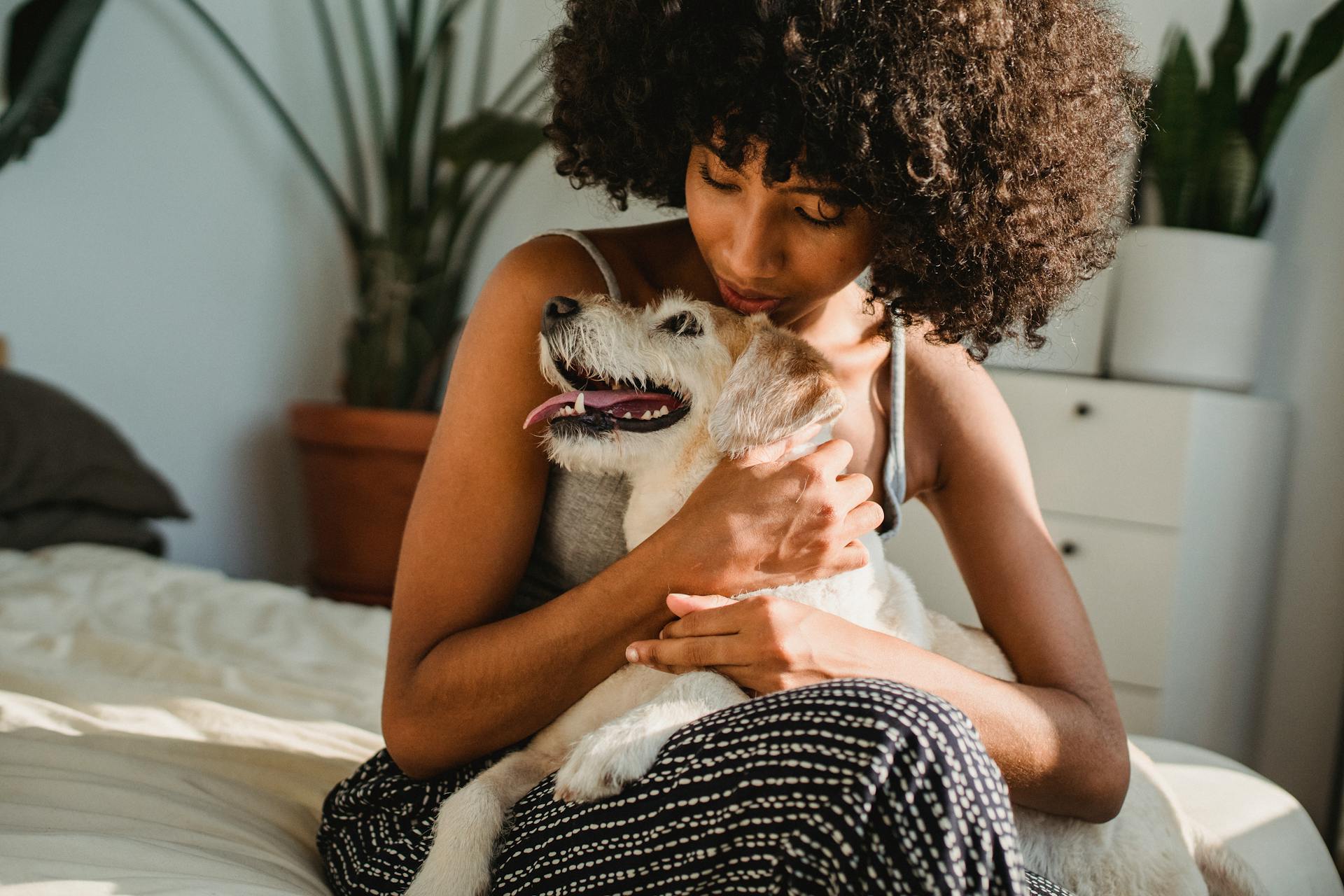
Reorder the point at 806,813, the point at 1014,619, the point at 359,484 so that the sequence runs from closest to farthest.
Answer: the point at 806,813, the point at 1014,619, the point at 359,484

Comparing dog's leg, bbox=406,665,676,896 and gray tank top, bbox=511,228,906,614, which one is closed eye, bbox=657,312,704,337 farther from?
dog's leg, bbox=406,665,676,896

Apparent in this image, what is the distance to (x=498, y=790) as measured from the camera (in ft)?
3.37

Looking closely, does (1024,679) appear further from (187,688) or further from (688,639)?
(187,688)

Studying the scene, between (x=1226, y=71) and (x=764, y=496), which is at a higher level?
(x=1226, y=71)

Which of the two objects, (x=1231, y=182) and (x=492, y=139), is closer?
(x=1231, y=182)

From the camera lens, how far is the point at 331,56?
10.4 feet

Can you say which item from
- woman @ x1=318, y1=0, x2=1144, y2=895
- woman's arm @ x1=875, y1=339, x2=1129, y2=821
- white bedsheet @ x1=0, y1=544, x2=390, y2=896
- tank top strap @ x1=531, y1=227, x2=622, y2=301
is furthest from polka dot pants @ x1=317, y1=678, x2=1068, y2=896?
tank top strap @ x1=531, y1=227, x2=622, y2=301

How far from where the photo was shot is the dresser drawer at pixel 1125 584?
2314 mm

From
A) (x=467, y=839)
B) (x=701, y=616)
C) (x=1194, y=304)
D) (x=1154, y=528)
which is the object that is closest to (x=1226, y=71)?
(x=1194, y=304)

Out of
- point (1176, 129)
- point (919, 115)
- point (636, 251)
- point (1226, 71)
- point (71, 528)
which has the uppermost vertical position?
point (1226, 71)

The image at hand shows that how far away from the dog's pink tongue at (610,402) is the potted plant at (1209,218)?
1.70 meters

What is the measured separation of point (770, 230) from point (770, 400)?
17 cm

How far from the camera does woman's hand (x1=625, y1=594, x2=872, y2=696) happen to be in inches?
37.5

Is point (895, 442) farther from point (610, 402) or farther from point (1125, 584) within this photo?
point (1125, 584)
